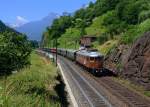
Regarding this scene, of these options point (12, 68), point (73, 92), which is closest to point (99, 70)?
point (73, 92)

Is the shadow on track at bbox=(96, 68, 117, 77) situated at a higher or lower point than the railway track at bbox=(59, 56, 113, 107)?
higher

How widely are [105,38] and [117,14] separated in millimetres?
40065

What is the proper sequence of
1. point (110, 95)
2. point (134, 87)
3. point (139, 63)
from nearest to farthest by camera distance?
point (110, 95), point (134, 87), point (139, 63)

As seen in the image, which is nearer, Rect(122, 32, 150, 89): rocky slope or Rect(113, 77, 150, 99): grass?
Rect(113, 77, 150, 99): grass

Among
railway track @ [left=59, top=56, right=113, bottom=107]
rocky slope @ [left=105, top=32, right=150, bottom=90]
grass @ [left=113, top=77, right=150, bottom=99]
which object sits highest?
rocky slope @ [left=105, top=32, right=150, bottom=90]

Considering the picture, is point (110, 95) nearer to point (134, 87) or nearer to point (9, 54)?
point (134, 87)

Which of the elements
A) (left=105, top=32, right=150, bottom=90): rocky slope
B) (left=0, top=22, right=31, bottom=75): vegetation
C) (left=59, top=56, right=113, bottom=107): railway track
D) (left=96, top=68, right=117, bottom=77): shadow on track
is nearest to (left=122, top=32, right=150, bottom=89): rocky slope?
(left=105, top=32, right=150, bottom=90): rocky slope

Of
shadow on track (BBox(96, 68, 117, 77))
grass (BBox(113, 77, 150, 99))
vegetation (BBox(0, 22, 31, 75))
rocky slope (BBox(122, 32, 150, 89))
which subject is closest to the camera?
vegetation (BBox(0, 22, 31, 75))

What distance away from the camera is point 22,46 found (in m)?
45.1

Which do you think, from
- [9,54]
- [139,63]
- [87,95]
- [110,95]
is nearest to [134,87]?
[139,63]

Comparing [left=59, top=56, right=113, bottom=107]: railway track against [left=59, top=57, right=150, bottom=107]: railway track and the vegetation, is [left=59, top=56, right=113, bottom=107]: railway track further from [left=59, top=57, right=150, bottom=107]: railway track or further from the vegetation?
the vegetation

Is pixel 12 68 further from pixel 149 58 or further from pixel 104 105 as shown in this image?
pixel 149 58

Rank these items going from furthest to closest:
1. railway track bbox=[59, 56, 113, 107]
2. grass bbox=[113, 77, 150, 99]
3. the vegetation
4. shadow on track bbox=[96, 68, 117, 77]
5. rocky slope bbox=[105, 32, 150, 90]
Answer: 1. shadow on track bbox=[96, 68, 117, 77]
2. rocky slope bbox=[105, 32, 150, 90]
3. grass bbox=[113, 77, 150, 99]
4. railway track bbox=[59, 56, 113, 107]
5. the vegetation

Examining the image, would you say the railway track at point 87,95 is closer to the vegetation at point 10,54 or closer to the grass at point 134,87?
the grass at point 134,87
